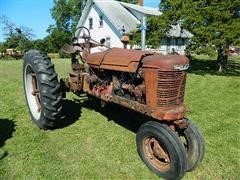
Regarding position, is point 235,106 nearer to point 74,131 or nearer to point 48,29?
point 74,131

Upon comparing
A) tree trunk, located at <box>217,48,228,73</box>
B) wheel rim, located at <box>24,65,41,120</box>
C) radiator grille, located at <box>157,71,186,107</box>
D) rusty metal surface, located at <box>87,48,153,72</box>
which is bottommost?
tree trunk, located at <box>217,48,228,73</box>

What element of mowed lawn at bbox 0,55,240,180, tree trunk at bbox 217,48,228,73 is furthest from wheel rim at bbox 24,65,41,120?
tree trunk at bbox 217,48,228,73

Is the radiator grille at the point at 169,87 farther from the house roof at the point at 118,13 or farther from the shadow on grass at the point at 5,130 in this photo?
the house roof at the point at 118,13

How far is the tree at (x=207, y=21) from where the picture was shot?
48.7ft

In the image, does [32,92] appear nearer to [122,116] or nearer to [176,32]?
[122,116]

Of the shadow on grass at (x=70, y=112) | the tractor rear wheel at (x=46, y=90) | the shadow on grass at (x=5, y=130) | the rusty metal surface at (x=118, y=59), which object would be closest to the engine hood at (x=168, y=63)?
the rusty metal surface at (x=118, y=59)

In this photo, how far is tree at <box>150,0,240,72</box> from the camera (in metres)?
14.8

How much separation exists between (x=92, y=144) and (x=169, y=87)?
1680 millimetres

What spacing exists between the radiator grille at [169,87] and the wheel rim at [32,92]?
2.65 meters

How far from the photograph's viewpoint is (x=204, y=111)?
6891 millimetres

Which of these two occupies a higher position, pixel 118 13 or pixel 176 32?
pixel 118 13

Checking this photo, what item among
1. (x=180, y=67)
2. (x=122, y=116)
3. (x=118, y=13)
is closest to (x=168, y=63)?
(x=180, y=67)

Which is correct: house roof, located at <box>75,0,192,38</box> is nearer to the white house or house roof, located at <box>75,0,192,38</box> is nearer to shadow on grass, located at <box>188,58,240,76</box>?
the white house

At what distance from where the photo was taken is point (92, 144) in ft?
16.0
